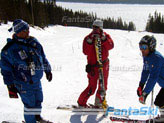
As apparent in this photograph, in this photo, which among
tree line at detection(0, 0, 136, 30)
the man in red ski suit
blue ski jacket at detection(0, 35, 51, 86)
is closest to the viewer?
blue ski jacket at detection(0, 35, 51, 86)

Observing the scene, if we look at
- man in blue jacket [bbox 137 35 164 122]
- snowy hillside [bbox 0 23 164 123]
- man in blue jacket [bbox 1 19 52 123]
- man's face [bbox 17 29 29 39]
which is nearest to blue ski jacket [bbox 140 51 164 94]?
man in blue jacket [bbox 137 35 164 122]

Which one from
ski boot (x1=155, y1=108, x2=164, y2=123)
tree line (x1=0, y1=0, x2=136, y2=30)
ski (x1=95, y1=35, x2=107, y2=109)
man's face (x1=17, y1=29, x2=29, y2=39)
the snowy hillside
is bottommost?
the snowy hillside

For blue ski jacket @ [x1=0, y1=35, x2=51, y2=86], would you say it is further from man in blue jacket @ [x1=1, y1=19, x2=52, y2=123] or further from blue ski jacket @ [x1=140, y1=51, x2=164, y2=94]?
blue ski jacket @ [x1=140, y1=51, x2=164, y2=94]

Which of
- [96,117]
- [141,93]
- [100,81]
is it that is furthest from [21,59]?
[141,93]

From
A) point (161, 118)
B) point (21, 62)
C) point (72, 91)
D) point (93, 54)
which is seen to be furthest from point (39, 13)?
point (161, 118)

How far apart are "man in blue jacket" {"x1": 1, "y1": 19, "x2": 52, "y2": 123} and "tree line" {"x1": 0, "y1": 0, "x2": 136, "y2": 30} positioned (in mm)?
25375

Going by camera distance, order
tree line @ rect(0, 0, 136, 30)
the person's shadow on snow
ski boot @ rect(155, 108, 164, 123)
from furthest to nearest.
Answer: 1. tree line @ rect(0, 0, 136, 30)
2. the person's shadow on snow
3. ski boot @ rect(155, 108, 164, 123)

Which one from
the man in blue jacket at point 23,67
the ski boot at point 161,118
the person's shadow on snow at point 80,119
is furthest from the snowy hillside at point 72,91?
the man in blue jacket at point 23,67

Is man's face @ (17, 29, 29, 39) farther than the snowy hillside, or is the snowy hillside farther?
the snowy hillside

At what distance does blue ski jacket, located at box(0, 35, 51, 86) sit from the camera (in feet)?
10.1

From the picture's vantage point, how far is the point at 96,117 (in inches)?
159

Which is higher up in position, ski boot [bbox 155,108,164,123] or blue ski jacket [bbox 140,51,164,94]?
blue ski jacket [bbox 140,51,164,94]

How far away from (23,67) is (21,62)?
0.10 m

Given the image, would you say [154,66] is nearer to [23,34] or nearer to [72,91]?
[23,34]
